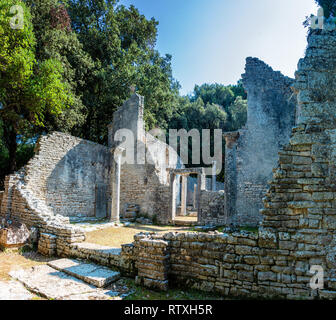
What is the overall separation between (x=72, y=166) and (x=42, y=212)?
484 centimetres

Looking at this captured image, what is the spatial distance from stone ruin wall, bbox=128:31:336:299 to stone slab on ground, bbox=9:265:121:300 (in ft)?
3.12

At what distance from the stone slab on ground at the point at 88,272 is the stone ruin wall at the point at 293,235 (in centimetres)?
74

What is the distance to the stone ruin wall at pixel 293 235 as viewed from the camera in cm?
359

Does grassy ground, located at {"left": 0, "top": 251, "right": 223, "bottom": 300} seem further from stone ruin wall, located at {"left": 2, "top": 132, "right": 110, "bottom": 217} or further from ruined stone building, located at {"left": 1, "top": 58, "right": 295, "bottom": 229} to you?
stone ruin wall, located at {"left": 2, "top": 132, "right": 110, "bottom": 217}

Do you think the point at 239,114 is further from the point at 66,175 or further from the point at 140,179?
the point at 66,175

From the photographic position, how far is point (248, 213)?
38.7ft

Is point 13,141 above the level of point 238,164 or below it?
above

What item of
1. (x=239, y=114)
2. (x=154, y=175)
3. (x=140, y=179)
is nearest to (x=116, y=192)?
(x=140, y=179)

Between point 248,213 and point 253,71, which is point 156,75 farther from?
point 248,213

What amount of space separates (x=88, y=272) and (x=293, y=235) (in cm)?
408

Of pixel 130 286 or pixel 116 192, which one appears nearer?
pixel 130 286

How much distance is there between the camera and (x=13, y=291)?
4.16 metres
